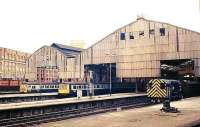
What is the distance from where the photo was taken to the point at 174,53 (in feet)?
125

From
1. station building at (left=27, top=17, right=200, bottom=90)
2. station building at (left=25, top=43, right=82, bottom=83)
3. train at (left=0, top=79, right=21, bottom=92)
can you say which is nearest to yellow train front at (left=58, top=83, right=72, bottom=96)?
station building at (left=27, top=17, right=200, bottom=90)

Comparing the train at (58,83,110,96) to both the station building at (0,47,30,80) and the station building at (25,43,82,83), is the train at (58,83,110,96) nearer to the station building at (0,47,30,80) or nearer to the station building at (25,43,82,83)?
the station building at (25,43,82,83)

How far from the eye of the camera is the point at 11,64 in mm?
63312

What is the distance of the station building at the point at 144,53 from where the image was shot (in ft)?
123

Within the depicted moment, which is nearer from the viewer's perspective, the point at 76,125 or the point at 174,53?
the point at 76,125

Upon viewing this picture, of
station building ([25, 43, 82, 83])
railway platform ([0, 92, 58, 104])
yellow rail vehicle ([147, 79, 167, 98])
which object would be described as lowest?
railway platform ([0, 92, 58, 104])

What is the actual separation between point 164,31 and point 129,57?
651cm

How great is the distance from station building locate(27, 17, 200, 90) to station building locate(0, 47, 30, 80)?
18.8 metres

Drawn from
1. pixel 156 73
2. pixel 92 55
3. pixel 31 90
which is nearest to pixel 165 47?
pixel 156 73

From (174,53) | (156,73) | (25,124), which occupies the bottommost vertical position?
(25,124)

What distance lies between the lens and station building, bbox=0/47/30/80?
6047 cm

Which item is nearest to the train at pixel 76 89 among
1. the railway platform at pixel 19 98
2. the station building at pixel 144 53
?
the railway platform at pixel 19 98

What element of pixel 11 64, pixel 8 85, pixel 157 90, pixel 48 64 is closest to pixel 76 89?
pixel 8 85

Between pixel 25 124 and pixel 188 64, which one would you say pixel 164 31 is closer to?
pixel 188 64
